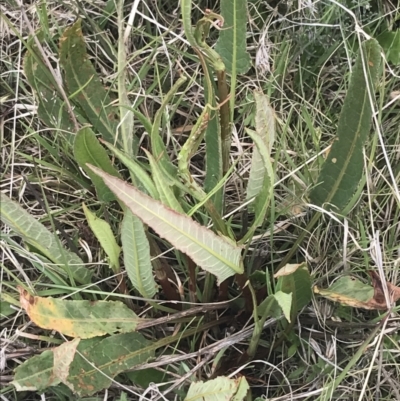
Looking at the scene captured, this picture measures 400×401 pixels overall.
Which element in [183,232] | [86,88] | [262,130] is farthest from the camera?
[86,88]

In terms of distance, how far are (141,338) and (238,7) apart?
0.47 m

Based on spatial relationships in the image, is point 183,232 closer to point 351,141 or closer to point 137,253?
point 137,253

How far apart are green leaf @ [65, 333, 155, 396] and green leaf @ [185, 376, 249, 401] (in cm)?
9

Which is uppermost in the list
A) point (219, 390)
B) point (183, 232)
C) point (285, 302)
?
point (183, 232)

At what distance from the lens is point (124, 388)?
782mm

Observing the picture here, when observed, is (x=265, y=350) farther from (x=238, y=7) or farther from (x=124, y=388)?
(x=238, y=7)

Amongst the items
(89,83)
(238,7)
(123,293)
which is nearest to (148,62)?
(89,83)

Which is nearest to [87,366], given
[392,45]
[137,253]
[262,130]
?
[137,253]

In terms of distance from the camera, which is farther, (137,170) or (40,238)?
(40,238)

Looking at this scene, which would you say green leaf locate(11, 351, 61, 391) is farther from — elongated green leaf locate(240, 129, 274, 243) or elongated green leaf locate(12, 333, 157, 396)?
elongated green leaf locate(240, 129, 274, 243)

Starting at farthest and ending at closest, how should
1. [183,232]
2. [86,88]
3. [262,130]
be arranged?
[86,88], [262,130], [183,232]

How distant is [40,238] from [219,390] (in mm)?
323

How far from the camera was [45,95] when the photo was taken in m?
0.86

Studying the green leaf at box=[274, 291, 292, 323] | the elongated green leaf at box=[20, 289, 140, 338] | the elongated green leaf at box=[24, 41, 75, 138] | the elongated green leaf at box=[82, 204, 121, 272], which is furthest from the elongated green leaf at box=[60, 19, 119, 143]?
the green leaf at box=[274, 291, 292, 323]
